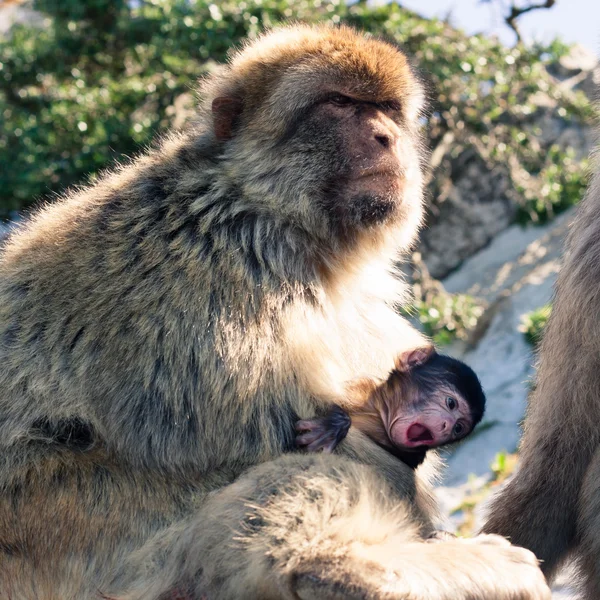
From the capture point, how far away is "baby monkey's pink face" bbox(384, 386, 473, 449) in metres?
2.93

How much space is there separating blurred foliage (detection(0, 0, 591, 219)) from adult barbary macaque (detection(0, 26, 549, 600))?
402cm

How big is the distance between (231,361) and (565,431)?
128 cm

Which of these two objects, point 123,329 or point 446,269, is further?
point 446,269

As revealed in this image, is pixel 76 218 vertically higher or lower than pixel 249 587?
higher

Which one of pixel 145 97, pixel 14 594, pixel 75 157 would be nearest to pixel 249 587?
pixel 14 594

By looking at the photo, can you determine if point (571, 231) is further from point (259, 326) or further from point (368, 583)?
point (368, 583)

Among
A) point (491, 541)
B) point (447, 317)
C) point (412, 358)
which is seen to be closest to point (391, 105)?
point (412, 358)

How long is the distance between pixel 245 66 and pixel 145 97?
467cm

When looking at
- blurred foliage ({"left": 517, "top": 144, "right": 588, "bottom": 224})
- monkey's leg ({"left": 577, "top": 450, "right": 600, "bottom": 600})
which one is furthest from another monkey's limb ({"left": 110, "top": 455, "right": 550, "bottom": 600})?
blurred foliage ({"left": 517, "top": 144, "right": 588, "bottom": 224})

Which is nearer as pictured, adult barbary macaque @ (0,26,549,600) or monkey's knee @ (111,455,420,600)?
monkey's knee @ (111,455,420,600)

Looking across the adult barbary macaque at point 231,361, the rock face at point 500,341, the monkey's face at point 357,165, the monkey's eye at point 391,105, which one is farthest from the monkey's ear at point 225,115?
the rock face at point 500,341

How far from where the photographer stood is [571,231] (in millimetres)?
3566

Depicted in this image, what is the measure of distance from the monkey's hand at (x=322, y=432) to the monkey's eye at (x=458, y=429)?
398 mm

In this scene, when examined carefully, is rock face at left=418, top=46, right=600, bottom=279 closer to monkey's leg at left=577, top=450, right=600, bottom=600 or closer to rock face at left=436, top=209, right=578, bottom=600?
rock face at left=436, top=209, right=578, bottom=600
